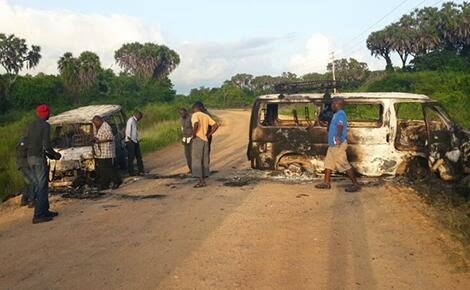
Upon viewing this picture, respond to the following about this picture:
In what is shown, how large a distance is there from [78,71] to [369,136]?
4441 cm

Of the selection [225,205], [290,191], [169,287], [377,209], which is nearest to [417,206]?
[377,209]

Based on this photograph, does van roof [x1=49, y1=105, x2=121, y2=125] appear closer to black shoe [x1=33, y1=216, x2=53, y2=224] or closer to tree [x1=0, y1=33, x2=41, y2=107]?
black shoe [x1=33, y1=216, x2=53, y2=224]

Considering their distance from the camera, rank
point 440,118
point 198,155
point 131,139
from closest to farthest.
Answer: point 440,118, point 198,155, point 131,139

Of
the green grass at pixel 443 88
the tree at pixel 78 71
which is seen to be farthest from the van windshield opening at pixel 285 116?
the tree at pixel 78 71

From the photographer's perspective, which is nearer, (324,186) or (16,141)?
(324,186)

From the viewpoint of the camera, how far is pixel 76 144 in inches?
435

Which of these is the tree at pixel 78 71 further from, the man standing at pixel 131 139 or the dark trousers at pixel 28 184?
the dark trousers at pixel 28 184

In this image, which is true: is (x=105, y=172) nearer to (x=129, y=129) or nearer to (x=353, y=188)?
(x=129, y=129)

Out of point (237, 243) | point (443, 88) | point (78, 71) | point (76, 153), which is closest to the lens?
point (237, 243)

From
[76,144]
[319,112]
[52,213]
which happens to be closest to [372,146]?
[319,112]

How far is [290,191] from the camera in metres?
9.10

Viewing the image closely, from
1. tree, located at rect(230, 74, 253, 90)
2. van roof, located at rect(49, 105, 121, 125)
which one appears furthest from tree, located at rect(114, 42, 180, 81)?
van roof, located at rect(49, 105, 121, 125)

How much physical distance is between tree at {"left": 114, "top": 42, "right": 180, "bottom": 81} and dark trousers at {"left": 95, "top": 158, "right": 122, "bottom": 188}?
70.9 meters

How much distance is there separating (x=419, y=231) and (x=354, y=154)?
3651 millimetres
